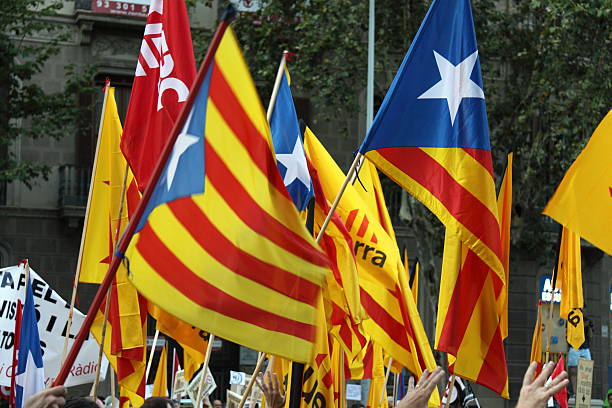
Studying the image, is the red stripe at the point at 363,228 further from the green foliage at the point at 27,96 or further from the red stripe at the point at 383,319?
the green foliage at the point at 27,96

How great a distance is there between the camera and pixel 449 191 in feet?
21.6

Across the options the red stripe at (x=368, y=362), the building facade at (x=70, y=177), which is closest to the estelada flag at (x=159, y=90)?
the red stripe at (x=368, y=362)

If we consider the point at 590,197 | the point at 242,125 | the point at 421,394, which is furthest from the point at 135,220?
the point at 590,197

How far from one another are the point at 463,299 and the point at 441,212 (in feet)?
2.13

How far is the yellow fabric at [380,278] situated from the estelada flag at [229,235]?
3.35 metres

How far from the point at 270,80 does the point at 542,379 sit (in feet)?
58.2

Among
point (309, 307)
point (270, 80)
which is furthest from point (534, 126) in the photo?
point (309, 307)

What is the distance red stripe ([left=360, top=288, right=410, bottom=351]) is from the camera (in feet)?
26.1

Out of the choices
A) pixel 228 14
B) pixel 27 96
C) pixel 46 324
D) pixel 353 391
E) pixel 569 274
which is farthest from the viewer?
pixel 27 96

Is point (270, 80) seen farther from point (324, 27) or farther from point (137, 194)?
point (137, 194)

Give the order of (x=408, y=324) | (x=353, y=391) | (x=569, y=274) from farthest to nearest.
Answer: (x=353, y=391)
(x=569, y=274)
(x=408, y=324)

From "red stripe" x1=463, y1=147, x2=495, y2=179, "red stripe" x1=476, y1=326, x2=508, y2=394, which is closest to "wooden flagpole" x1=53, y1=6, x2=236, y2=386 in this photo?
"red stripe" x1=463, y1=147, x2=495, y2=179

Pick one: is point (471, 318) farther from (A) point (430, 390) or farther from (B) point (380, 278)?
Answer: (A) point (430, 390)

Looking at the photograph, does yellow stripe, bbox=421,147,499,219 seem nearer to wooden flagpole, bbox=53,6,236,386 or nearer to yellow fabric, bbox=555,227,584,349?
wooden flagpole, bbox=53,6,236,386
